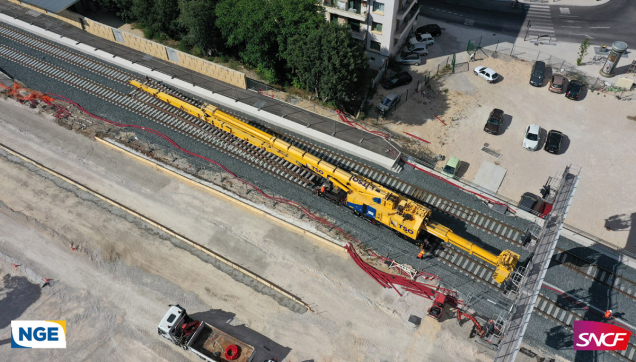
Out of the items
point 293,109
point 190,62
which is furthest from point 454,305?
point 190,62

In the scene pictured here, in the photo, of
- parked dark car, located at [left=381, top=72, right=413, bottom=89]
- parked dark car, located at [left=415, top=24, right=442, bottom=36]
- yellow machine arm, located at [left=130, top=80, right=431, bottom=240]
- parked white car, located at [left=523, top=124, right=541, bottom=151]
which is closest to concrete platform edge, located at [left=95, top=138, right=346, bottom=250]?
yellow machine arm, located at [left=130, top=80, right=431, bottom=240]

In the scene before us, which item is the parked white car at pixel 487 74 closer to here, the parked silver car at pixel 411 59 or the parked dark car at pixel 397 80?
the parked silver car at pixel 411 59

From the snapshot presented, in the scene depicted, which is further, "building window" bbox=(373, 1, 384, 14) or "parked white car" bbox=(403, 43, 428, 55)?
"parked white car" bbox=(403, 43, 428, 55)

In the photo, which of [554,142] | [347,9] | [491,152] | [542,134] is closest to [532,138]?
[554,142]

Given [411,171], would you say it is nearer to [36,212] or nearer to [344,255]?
[344,255]

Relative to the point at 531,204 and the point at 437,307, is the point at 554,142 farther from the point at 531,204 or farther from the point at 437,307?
the point at 437,307

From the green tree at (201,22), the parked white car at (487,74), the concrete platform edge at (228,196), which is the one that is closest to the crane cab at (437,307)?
the concrete platform edge at (228,196)

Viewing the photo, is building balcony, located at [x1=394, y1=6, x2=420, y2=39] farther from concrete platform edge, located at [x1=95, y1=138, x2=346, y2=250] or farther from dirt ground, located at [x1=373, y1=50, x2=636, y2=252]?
concrete platform edge, located at [x1=95, y1=138, x2=346, y2=250]

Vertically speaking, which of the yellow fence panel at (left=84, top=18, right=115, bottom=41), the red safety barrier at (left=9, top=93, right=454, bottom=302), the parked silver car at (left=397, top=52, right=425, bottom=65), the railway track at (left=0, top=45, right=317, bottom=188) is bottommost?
the red safety barrier at (left=9, top=93, right=454, bottom=302)
